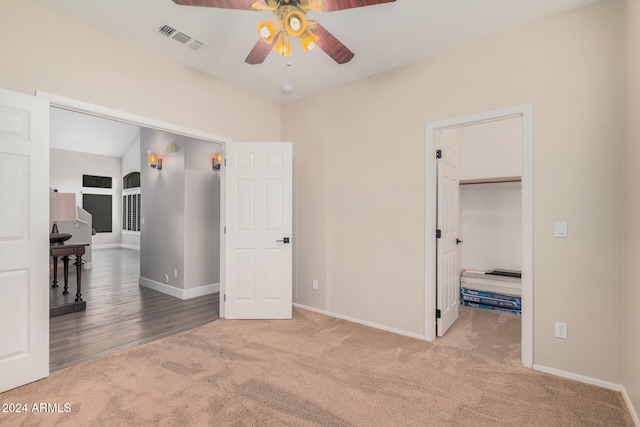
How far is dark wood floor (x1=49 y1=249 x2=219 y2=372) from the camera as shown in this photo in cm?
293

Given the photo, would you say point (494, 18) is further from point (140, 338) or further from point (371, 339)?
point (140, 338)

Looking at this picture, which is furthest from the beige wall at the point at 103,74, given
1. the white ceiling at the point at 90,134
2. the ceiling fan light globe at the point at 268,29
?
the white ceiling at the point at 90,134

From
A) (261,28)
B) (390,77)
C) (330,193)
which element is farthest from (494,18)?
(330,193)

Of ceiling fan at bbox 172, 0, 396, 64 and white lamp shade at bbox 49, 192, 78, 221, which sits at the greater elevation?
ceiling fan at bbox 172, 0, 396, 64

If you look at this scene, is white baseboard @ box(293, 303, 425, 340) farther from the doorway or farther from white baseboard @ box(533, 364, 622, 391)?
the doorway

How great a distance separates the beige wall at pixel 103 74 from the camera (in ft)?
7.61

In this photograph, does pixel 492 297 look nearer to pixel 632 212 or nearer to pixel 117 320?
pixel 632 212

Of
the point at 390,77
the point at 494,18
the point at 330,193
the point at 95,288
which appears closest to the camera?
the point at 494,18

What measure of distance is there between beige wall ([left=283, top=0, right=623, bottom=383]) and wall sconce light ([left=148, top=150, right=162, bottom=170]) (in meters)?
2.52

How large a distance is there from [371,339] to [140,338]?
92.6 inches

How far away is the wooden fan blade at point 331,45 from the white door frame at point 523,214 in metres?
1.23

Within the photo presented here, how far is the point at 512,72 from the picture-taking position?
270 cm

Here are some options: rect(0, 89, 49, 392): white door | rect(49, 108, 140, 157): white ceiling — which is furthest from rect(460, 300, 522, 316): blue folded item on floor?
rect(49, 108, 140, 157): white ceiling

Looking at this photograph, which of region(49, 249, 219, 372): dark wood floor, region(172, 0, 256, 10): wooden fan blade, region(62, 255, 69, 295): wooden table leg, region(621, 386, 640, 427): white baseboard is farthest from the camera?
region(62, 255, 69, 295): wooden table leg
